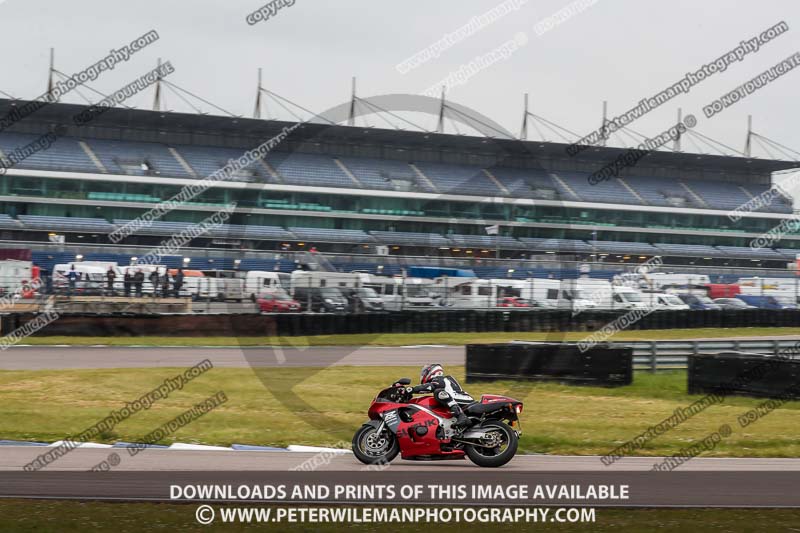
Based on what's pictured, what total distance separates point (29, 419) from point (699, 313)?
981 inches

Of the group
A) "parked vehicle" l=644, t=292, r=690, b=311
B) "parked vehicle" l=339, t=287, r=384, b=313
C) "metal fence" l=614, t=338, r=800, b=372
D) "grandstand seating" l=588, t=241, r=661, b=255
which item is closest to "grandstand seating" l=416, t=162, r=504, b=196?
"grandstand seating" l=588, t=241, r=661, b=255

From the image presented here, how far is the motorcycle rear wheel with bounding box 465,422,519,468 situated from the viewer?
9984 mm

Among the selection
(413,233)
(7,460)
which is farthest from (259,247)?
(7,460)

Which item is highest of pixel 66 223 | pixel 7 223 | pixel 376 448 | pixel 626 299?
pixel 66 223

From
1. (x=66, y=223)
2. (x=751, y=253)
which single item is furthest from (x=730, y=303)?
(x=66, y=223)

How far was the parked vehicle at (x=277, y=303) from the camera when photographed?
29594 millimetres

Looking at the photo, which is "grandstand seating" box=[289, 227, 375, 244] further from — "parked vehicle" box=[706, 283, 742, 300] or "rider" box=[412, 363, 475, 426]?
"rider" box=[412, 363, 475, 426]

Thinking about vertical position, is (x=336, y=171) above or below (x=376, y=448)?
above

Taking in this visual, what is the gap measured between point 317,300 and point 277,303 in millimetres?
1313

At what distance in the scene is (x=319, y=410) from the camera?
14828mm

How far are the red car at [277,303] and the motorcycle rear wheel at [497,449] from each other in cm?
2012

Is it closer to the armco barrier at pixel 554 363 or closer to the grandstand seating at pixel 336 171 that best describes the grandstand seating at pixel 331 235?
the grandstand seating at pixel 336 171

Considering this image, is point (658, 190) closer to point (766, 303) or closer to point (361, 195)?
point (361, 195)

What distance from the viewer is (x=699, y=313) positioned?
1277 inches
